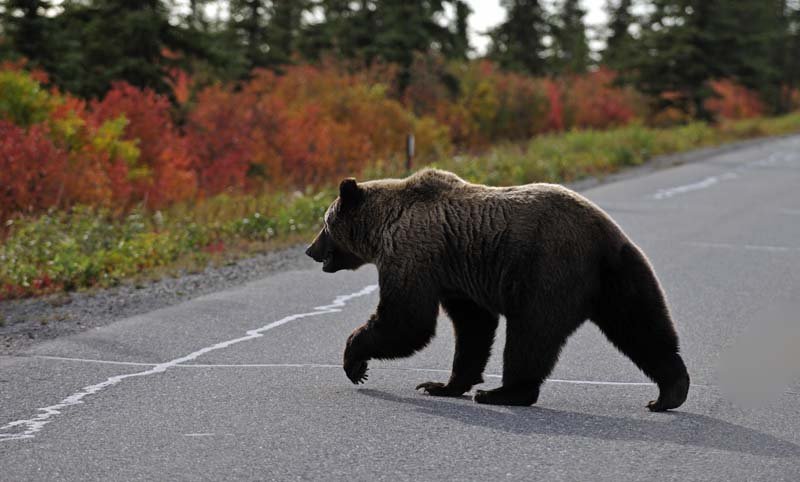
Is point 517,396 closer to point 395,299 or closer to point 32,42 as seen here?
point 395,299

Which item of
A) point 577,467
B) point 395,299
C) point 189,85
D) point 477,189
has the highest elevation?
point 189,85

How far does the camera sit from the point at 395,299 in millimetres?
6043

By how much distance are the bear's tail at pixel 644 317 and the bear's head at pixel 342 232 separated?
157 cm

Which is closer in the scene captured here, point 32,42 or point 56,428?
point 56,428

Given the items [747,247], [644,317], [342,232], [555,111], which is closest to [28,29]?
[747,247]

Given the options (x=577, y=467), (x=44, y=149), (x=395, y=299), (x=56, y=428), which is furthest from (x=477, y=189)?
(x=44, y=149)

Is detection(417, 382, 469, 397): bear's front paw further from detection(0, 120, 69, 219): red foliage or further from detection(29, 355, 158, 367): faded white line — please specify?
detection(0, 120, 69, 219): red foliage

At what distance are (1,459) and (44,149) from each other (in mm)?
9472

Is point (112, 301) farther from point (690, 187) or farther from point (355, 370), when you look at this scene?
point (690, 187)

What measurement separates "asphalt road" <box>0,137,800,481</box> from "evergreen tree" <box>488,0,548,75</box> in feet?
119

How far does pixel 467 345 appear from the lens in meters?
6.47

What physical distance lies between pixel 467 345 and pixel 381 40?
2501 centimetres

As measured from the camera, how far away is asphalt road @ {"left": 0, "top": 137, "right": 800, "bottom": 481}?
5023mm

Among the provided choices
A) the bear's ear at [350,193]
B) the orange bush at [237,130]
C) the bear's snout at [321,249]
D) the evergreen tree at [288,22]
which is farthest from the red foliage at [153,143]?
the evergreen tree at [288,22]
